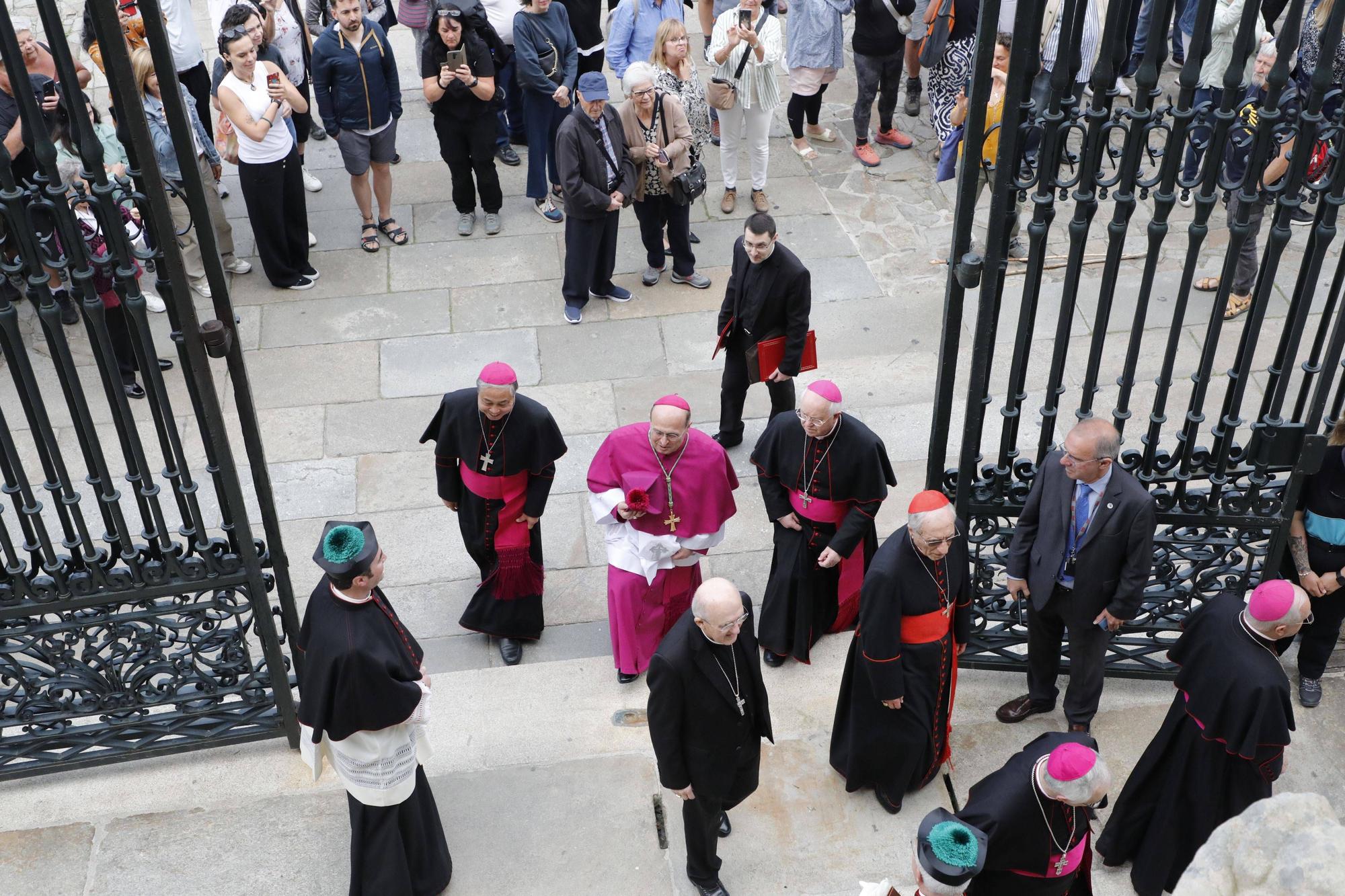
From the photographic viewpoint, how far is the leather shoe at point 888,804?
558 centimetres

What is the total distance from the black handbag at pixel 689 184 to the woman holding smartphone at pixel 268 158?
105 inches

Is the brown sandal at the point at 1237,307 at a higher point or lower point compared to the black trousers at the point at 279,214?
lower

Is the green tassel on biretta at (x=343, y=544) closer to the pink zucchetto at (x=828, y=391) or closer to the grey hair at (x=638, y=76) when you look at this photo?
the pink zucchetto at (x=828, y=391)

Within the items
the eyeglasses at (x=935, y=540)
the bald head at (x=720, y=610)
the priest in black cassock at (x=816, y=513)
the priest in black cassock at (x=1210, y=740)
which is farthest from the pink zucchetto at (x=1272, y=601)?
the bald head at (x=720, y=610)

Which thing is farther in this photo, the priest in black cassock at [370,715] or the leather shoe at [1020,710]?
the leather shoe at [1020,710]

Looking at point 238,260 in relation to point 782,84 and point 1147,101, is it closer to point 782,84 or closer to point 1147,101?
point 782,84

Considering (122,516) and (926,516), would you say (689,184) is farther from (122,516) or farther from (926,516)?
(122,516)

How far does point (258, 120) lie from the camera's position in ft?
28.9

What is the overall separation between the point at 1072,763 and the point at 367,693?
2464mm

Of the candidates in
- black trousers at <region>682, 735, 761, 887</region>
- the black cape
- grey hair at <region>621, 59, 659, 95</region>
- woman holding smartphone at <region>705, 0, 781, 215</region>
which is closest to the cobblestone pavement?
black trousers at <region>682, 735, 761, 887</region>

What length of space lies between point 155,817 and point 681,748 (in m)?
2.40

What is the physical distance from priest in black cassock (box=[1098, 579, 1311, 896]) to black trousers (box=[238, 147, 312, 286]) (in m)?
6.68

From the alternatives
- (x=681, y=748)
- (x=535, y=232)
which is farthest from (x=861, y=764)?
(x=535, y=232)

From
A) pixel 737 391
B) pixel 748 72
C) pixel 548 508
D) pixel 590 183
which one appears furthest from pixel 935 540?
pixel 748 72
